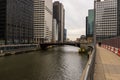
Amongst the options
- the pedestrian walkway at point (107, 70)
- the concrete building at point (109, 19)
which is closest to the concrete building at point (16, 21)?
the concrete building at point (109, 19)

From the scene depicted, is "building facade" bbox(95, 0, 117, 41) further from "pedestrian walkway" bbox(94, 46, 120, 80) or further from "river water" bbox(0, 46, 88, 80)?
"pedestrian walkway" bbox(94, 46, 120, 80)

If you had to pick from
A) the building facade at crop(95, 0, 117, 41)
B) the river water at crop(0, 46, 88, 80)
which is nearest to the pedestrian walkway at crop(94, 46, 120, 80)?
the river water at crop(0, 46, 88, 80)

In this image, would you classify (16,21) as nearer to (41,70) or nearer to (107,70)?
(41,70)

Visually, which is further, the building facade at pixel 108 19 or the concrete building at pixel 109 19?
the concrete building at pixel 109 19

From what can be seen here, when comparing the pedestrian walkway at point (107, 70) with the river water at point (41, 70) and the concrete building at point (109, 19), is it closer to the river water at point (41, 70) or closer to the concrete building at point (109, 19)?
the river water at point (41, 70)

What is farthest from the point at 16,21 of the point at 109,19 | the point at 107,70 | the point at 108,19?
the point at 107,70

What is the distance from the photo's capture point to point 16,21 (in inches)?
5497

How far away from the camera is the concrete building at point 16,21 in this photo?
124062mm

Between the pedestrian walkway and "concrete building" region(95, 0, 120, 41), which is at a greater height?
"concrete building" region(95, 0, 120, 41)

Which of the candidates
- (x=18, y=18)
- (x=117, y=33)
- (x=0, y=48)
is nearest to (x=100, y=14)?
(x=117, y=33)

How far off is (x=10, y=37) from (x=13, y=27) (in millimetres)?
8287

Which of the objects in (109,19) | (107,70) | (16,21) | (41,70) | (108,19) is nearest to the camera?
(107,70)

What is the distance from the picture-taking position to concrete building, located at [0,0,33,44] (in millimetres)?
124062

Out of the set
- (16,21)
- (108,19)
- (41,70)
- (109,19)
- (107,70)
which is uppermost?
(109,19)
